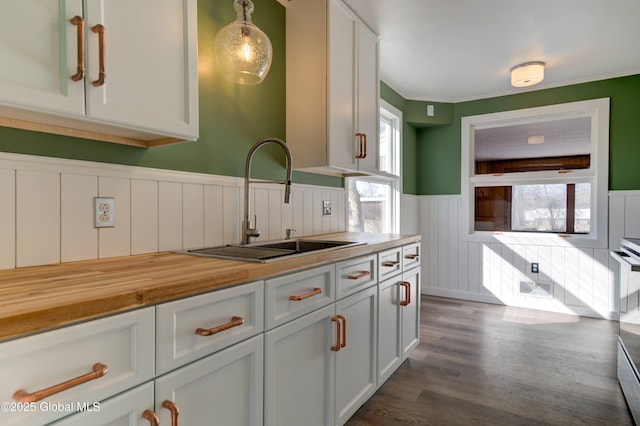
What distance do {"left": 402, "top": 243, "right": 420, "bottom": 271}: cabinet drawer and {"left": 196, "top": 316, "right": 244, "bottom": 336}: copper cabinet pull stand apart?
1.43 metres

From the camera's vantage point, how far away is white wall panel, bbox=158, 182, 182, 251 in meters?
1.48

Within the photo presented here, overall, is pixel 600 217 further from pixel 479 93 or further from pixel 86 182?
pixel 86 182

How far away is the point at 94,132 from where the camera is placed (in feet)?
4.05

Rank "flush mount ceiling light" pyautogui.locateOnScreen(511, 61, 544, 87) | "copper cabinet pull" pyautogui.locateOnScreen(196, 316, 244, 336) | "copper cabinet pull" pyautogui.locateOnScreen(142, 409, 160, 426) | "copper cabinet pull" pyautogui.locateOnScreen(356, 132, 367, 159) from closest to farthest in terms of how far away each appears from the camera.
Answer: "copper cabinet pull" pyautogui.locateOnScreen(142, 409, 160, 426), "copper cabinet pull" pyautogui.locateOnScreen(196, 316, 244, 336), "copper cabinet pull" pyautogui.locateOnScreen(356, 132, 367, 159), "flush mount ceiling light" pyautogui.locateOnScreen(511, 61, 544, 87)

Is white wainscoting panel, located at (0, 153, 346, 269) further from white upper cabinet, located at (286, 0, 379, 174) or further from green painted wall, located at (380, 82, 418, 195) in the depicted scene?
green painted wall, located at (380, 82, 418, 195)

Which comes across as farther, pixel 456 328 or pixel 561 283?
pixel 561 283

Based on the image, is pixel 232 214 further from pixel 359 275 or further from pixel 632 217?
pixel 632 217

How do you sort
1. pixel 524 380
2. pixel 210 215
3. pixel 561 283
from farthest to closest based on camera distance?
pixel 561 283, pixel 524 380, pixel 210 215

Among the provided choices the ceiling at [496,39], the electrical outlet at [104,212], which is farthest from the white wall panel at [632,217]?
the electrical outlet at [104,212]

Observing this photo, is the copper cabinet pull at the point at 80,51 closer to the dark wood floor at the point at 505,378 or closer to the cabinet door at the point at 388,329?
the cabinet door at the point at 388,329

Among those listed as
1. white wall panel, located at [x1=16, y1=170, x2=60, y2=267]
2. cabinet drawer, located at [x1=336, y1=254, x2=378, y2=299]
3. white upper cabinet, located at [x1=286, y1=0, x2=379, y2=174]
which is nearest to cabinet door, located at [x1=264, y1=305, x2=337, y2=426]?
cabinet drawer, located at [x1=336, y1=254, x2=378, y2=299]

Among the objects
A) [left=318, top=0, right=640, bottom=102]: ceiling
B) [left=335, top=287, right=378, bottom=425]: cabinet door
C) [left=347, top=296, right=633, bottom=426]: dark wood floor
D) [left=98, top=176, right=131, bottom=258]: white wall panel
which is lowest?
[left=347, top=296, right=633, bottom=426]: dark wood floor

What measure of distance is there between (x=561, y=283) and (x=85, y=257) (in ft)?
13.6

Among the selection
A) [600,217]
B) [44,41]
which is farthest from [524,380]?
[44,41]
